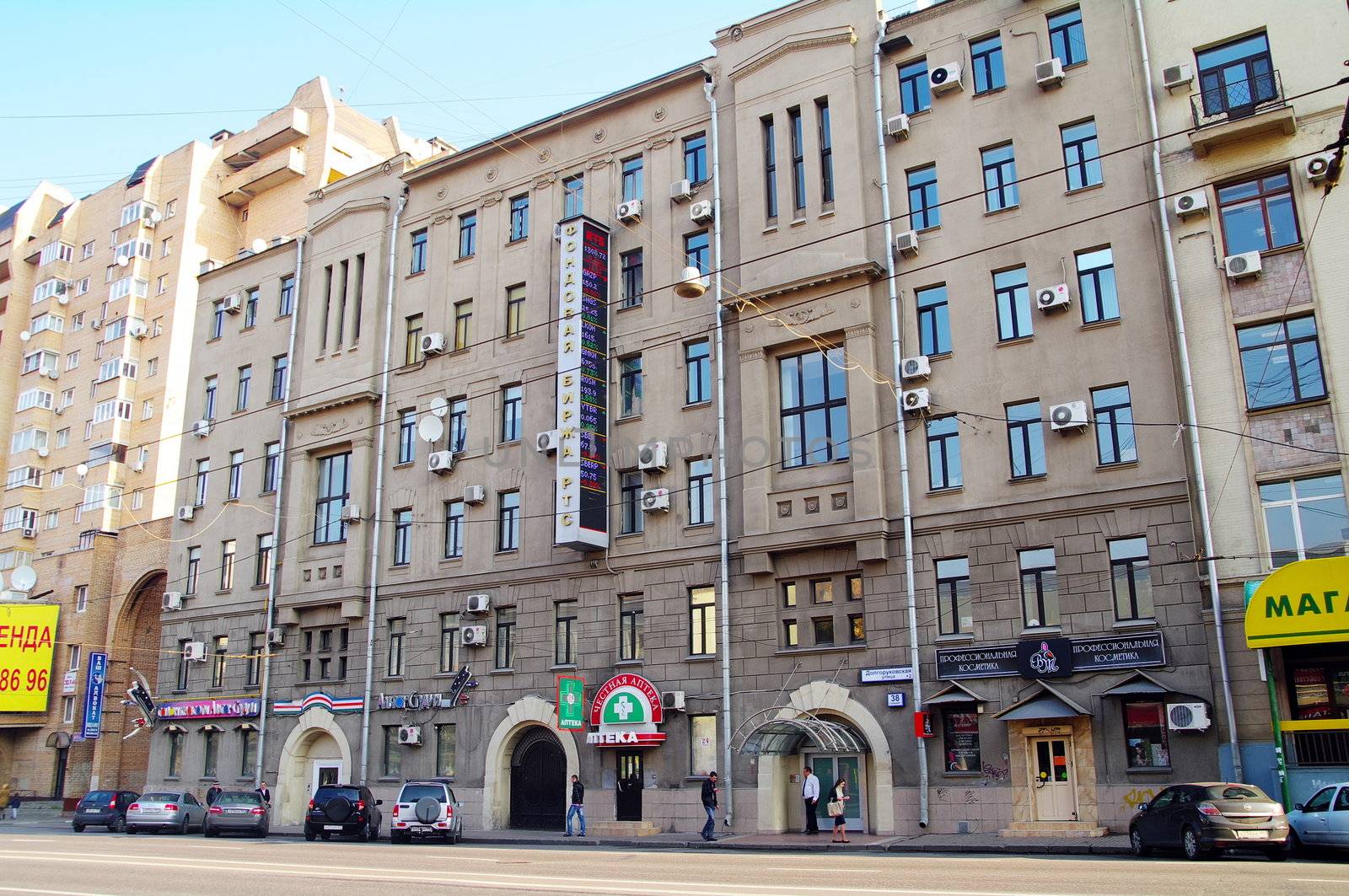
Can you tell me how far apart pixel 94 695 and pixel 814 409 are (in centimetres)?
3725

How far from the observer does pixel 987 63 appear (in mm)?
29438

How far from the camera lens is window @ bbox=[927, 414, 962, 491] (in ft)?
90.9

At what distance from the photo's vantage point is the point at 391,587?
37.2 metres

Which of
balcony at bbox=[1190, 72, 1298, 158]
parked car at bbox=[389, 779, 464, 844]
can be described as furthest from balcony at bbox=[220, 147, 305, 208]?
balcony at bbox=[1190, 72, 1298, 158]

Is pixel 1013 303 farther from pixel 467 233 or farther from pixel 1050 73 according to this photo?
pixel 467 233

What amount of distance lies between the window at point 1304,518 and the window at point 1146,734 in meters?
3.97

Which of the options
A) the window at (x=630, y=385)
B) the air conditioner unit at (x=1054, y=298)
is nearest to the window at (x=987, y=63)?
the air conditioner unit at (x=1054, y=298)

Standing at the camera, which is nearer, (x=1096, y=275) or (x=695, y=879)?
(x=695, y=879)

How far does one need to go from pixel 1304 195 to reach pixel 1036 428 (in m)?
7.53

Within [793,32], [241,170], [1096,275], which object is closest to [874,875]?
[1096,275]

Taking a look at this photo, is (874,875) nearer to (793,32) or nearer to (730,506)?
(730,506)

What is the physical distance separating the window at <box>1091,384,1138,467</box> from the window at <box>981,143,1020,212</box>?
18.0 feet

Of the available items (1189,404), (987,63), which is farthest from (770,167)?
(1189,404)

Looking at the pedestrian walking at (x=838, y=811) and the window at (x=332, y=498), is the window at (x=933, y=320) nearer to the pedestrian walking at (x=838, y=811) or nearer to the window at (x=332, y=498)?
the pedestrian walking at (x=838, y=811)
